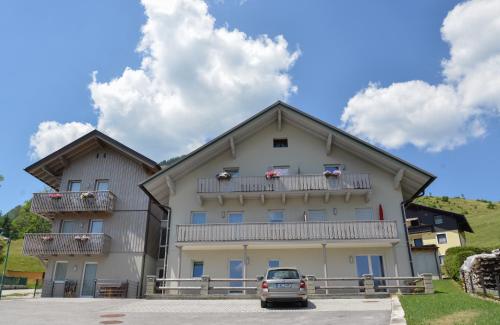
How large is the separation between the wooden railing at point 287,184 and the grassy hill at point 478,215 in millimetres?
34858

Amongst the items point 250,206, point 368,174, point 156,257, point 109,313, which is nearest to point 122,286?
point 156,257

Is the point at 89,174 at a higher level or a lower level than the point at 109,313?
higher

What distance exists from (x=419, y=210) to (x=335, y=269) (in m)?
31.8

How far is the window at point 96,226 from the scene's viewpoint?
27.6 m

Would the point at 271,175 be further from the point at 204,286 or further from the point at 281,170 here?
the point at 204,286

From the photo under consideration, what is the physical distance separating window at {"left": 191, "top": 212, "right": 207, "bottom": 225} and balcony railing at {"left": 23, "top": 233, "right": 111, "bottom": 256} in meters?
6.30

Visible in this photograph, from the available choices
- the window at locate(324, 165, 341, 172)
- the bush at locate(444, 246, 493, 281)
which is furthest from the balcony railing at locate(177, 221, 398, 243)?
the bush at locate(444, 246, 493, 281)

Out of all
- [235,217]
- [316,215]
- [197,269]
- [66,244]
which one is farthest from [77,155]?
[316,215]

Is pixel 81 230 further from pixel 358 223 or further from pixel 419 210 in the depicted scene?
pixel 419 210

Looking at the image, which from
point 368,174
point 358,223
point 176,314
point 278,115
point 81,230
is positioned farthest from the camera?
point 81,230

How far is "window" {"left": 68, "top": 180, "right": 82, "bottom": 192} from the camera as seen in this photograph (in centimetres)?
2899

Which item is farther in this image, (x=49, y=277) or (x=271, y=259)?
(x=49, y=277)

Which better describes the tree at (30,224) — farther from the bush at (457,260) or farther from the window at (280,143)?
the bush at (457,260)

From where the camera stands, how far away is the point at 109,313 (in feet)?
44.5
